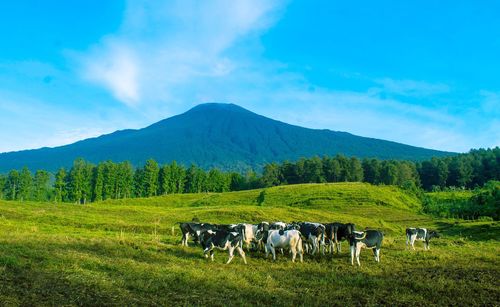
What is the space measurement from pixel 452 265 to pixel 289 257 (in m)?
7.73

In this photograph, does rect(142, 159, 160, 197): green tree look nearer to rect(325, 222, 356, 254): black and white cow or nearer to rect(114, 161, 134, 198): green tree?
rect(114, 161, 134, 198): green tree

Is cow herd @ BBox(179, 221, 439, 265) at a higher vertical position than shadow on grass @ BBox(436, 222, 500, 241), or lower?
higher

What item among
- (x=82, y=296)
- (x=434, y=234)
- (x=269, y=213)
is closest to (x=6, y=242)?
(x=82, y=296)

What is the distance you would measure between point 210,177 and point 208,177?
59 centimetres

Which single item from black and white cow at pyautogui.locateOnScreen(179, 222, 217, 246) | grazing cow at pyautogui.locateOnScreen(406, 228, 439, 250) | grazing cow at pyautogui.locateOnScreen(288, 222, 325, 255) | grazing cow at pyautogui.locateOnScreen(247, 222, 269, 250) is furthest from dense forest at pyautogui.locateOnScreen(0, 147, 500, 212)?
grazing cow at pyautogui.locateOnScreen(288, 222, 325, 255)

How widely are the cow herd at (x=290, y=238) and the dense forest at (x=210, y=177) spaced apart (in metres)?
74.3

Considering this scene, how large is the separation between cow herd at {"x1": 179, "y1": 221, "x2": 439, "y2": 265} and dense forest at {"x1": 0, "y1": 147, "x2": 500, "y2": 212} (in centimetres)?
7433

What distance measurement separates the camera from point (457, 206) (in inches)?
2586

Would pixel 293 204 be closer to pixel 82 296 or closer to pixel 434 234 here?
pixel 434 234

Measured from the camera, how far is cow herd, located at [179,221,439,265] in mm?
18828

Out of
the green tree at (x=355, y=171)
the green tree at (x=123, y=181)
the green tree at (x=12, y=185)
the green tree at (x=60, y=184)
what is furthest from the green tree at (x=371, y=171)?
the green tree at (x=12, y=185)

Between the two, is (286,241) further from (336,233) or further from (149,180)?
(149,180)

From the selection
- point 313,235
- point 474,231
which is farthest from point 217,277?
point 474,231

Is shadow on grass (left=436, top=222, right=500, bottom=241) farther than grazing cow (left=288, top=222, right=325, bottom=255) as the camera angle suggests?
Yes
